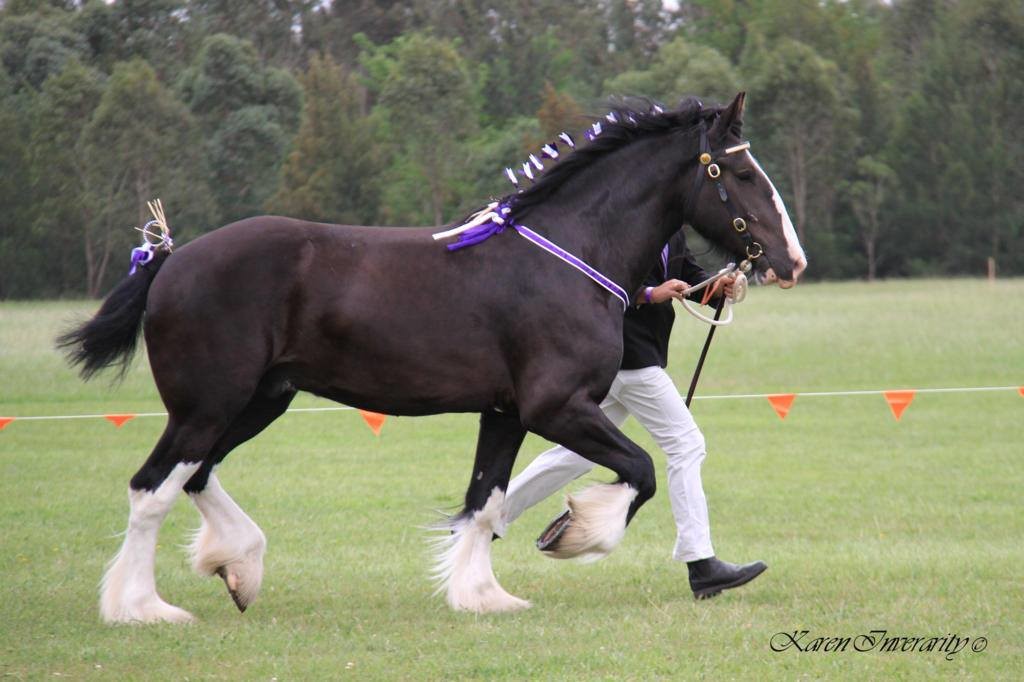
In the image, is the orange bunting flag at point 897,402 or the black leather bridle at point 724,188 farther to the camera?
the orange bunting flag at point 897,402

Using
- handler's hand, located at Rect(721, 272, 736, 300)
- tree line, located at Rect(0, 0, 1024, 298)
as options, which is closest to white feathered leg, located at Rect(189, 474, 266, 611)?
handler's hand, located at Rect(721, 272, 736, 300)

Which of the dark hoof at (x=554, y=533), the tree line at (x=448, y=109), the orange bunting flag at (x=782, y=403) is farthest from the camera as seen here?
the tree line at (x=448, y=109)

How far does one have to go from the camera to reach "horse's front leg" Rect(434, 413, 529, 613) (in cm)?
622

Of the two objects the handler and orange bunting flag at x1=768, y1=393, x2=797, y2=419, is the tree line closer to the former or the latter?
orange bunting flag at x1=768, y1=393, x2=797, y2=419

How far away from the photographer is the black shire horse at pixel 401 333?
5.89 m

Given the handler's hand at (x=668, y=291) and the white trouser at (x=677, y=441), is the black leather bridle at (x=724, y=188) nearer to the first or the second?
the handler's hand at (x=668, y=291)

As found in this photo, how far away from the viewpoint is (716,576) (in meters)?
6.40

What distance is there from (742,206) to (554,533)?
175cm

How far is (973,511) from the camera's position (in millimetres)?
9031

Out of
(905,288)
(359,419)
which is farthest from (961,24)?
(359,419)

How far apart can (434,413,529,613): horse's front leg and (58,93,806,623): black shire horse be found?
0.6 inches

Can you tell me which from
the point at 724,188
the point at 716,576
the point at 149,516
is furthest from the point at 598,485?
the point at 149,516

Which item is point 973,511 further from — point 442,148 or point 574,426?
point 442,148

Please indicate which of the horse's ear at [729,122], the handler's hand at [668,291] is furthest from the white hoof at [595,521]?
the horse's ear at [729,122]
